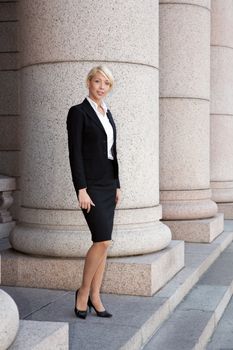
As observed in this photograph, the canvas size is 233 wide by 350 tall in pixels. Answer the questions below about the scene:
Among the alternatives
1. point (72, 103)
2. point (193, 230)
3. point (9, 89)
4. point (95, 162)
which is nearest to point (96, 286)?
point (95, 162)

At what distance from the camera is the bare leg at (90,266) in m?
4.95

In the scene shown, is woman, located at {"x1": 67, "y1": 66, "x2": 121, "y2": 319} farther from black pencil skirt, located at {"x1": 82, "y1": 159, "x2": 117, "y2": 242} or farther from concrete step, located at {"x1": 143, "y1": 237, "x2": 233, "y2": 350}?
concrete step, located at {"x1": 143, "y1": 237, "x2": 233, "y2": 350}

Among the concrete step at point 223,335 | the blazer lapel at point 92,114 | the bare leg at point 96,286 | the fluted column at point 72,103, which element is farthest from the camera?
the fluted column at point 72,103

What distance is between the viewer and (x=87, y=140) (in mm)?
4859

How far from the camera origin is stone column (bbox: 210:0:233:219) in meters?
12.4

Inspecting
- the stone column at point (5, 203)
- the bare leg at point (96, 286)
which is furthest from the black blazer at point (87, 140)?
the stone column at point (5, 203)

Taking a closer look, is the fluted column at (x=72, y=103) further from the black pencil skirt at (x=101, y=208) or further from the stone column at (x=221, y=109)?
the stone column at (x=221, y=109)

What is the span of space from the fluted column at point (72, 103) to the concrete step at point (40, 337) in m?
2.48

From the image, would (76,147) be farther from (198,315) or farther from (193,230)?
(193,230)

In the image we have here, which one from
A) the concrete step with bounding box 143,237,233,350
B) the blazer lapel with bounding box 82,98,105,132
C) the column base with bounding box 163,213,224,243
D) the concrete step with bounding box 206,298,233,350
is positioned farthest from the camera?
the column base with bounding box 163,213,224,243

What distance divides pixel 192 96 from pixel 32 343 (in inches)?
269

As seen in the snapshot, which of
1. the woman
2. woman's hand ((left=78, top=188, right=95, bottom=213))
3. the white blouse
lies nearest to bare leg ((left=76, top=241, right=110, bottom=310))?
the woman

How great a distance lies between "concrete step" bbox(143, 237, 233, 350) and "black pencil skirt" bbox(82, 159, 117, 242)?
1061mm

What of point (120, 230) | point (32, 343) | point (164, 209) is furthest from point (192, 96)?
point (32, 343)
